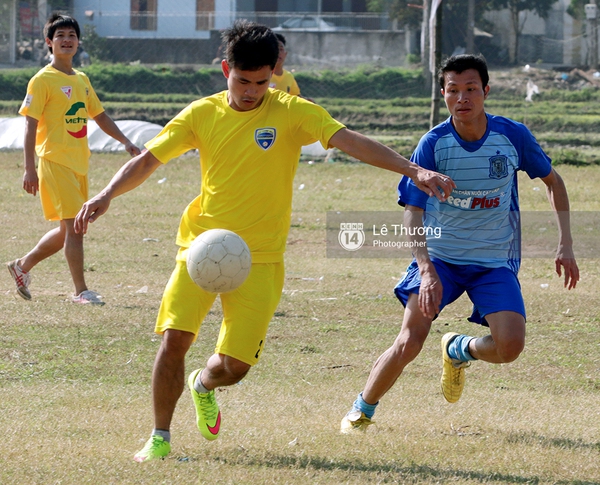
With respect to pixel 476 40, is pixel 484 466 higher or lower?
lower

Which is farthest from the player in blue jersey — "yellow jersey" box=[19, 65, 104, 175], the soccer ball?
"yellow jersey" box=[19, 65, 104, 175]

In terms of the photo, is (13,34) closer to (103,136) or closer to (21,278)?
(103,136)

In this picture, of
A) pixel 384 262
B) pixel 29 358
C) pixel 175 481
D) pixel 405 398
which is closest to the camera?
pixel 175 481

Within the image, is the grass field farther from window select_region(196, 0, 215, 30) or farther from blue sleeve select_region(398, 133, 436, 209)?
window select_region(196, 0, 215, 30)

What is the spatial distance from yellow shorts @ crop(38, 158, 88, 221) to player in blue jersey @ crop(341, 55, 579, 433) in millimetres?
4082

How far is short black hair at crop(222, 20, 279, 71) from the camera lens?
435cm

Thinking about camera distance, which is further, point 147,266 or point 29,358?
point 147,266

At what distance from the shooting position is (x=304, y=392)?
5.93m

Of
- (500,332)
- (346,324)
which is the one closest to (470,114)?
(500,332)

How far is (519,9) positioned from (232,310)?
121ft

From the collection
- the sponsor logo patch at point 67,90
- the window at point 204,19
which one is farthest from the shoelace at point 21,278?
the window at point 204,19

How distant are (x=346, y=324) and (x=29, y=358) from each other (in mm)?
2589

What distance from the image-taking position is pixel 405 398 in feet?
19.1

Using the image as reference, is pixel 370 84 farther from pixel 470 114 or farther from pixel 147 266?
pixel 470 114
